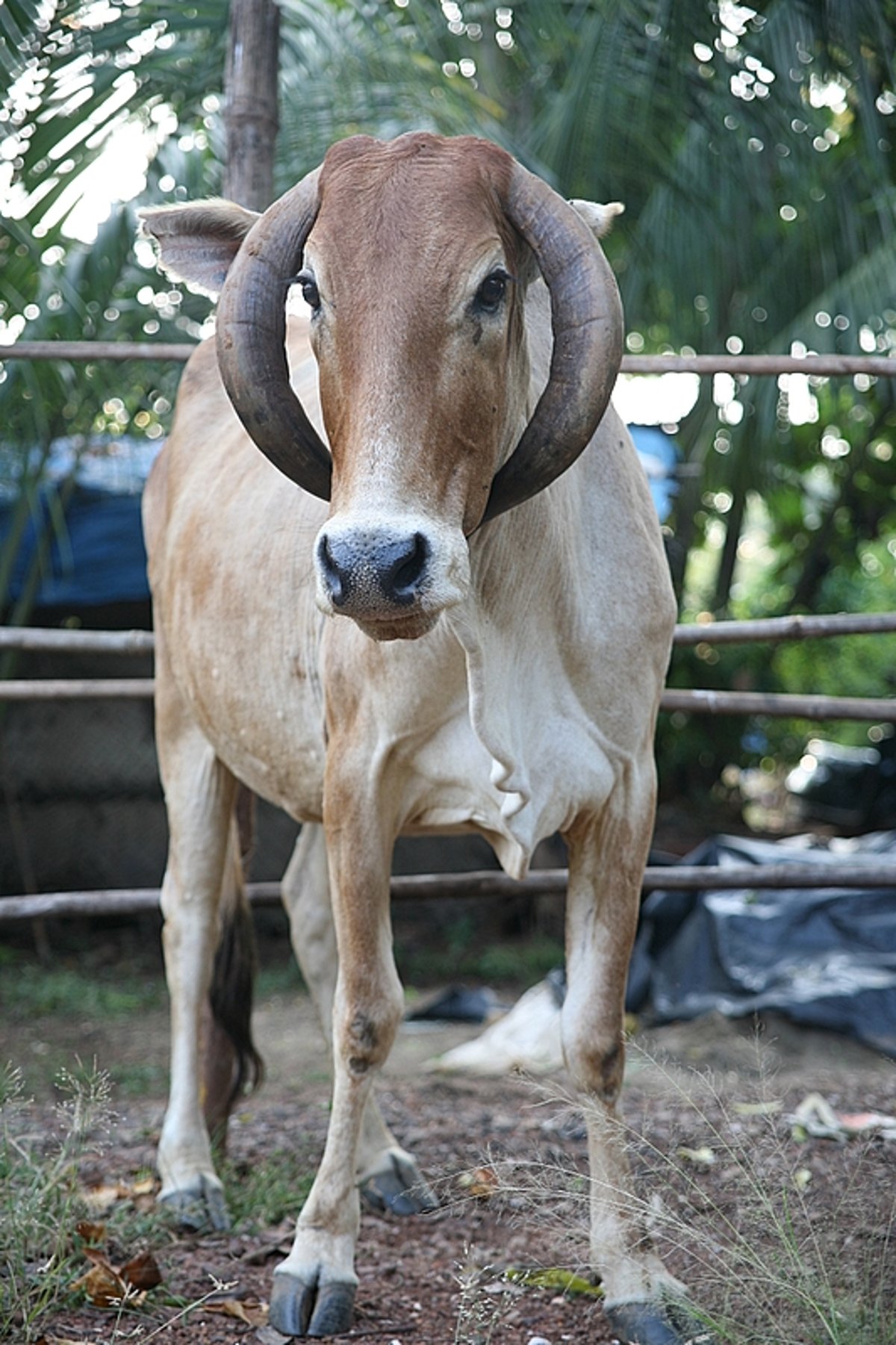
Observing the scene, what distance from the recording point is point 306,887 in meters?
4.01

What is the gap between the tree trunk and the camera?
13.5 feet

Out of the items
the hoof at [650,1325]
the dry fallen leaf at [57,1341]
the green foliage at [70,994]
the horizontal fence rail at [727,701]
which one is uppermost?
the horizontal fence rail at [727,701]

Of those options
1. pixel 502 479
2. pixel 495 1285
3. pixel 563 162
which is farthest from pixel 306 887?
pixel 563 162

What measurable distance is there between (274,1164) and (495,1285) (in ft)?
3.45

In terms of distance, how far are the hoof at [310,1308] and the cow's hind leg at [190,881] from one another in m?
0.89

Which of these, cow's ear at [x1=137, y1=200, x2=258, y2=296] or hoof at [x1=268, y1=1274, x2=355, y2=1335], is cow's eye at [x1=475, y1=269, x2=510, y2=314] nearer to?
cow's ear at [x1=137, y1=200, x2=258, y2=296]

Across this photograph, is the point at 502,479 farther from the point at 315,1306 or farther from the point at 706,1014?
the point at 706,1014

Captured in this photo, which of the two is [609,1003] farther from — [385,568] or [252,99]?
[252,99]

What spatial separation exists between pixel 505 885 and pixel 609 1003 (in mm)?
1476

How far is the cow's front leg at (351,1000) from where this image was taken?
2719mm

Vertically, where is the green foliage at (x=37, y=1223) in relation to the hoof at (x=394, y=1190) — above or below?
above

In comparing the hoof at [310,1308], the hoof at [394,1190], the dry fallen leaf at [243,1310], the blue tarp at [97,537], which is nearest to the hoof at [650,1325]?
the hoof at [310,1308]

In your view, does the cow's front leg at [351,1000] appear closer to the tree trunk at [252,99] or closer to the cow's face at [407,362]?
the cow's face at [407,362]

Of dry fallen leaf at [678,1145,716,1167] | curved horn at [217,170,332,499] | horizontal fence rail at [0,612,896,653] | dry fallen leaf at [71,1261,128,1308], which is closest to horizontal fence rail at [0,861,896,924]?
horizontal fence rail at [0,612,896,653]
